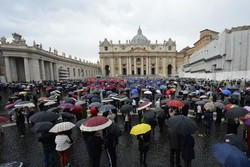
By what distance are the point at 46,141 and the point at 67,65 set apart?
150ft

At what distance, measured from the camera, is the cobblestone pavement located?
14.8ft

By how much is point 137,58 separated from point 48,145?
259ft

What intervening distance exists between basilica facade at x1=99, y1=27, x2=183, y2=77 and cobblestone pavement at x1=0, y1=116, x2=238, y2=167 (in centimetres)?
7258

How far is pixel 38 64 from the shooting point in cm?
3144

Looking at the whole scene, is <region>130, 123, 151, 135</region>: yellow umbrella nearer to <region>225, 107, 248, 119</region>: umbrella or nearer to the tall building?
<region>225, 107, 248, 119</region>: umbrella

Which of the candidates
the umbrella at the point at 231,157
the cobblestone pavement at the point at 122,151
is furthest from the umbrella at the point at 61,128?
the umbrella at the point at 231,157

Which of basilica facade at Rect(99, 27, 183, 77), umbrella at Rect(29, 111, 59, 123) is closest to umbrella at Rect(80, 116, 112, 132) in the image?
umbrella at Rect(29, 111, 59, 123)

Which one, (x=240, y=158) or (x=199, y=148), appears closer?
(x=240, y=158)

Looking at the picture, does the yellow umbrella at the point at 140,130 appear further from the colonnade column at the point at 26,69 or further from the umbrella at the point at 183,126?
the colonnade column at the point at 26,69

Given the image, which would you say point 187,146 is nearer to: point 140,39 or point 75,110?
point 75,110

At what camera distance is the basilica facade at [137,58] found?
3118 inches

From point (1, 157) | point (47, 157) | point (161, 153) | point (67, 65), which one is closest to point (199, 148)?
point (161, 153)

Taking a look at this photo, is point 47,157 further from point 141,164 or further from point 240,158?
point 240,158

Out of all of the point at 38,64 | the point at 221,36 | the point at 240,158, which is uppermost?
the point at 221,36
